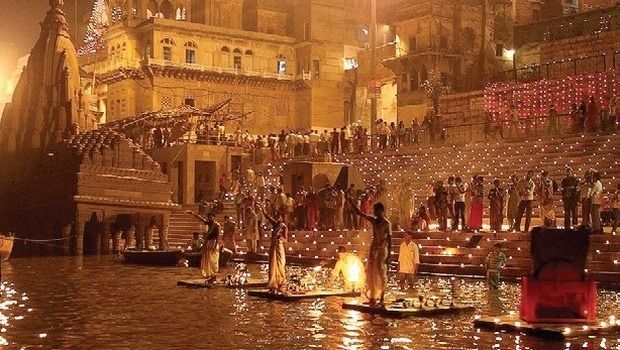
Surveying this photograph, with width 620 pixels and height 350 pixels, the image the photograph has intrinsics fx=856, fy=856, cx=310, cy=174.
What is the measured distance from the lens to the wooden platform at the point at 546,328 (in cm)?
1064

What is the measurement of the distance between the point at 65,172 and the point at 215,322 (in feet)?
64.3

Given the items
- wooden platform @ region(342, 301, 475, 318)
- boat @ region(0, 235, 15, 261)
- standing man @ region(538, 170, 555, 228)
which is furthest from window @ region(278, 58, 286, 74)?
wooden platform @ region(342, 301, 475, 318)

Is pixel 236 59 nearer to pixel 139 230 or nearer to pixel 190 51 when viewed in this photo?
pixel 190 51

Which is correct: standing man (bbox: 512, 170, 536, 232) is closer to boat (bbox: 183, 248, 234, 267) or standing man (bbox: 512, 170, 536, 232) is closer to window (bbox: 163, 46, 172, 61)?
boat (bbox: 183, 248, 234, 267)

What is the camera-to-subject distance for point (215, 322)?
Answer: 12.2 meters

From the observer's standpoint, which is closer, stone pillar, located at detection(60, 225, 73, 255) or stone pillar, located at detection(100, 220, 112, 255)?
stone pillar, located at detection(60, 225, 73, 255)

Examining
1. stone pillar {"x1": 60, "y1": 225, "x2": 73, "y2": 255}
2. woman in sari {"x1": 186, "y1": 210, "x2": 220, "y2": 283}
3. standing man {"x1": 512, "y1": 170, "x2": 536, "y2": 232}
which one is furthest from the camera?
stone pillar {"x1": 60, "y1": 225, "x2": 73, "y2": 255}

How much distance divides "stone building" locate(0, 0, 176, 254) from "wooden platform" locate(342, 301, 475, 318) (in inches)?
716

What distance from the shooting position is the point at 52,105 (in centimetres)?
3334

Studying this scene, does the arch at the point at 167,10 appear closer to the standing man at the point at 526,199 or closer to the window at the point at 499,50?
the window at the point at 499,50

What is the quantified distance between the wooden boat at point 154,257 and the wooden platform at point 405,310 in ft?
36.9

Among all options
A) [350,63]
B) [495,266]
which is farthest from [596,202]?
[350,63]

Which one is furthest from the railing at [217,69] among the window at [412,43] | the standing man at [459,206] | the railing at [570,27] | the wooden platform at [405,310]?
the wooden platform at [405,310]

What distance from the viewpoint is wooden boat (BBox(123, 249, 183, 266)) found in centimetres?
2400
